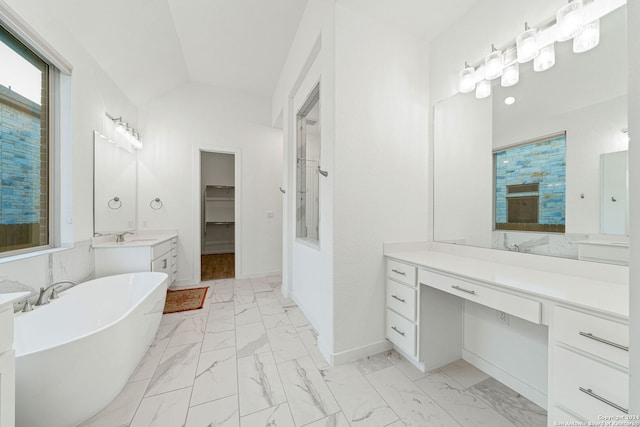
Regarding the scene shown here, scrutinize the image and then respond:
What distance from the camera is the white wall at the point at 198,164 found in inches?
136

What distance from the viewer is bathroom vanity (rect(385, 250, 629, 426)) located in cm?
84

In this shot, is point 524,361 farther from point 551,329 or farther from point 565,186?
point 565,186

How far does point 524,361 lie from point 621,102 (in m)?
1.49

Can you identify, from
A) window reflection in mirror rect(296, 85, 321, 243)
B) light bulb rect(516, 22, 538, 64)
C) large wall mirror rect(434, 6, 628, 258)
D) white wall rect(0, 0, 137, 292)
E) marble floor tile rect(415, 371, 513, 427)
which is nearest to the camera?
large wall mirror rect(434, 6, 628, 258)

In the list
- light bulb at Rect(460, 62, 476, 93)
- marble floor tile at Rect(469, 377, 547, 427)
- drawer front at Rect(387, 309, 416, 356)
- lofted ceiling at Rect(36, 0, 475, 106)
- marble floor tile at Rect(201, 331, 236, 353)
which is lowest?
marble floor tile at Rect(469, 377, 547, 427)

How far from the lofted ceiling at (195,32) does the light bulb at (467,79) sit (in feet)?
1.49

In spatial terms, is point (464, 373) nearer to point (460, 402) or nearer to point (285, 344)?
point (460, 402)

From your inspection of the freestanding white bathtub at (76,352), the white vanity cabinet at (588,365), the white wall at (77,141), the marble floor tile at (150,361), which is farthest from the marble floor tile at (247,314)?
the white vanity cabinet at (588,365)

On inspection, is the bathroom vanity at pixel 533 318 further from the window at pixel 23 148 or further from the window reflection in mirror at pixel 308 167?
the window at pixel 23 148

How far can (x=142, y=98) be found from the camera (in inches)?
128

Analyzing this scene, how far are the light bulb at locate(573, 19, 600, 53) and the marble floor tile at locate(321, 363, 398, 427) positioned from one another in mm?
2211

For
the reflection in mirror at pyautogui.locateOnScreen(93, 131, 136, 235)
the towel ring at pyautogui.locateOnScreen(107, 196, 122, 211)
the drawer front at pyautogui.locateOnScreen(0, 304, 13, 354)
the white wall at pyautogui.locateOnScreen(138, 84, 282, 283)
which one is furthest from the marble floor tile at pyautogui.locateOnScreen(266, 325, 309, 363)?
the towel ring at pyautogui.locateOnScreen(107, 196, 122, 211)

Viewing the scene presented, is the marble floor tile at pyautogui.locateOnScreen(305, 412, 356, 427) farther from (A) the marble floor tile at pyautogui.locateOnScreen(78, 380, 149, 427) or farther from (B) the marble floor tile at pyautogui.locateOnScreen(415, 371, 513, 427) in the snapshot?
(A) the marble floor tile at pyautogui.locateOnScreen(78, 380, 149, 427)

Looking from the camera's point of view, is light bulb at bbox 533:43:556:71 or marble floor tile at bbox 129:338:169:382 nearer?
light bulb at bbox 533:43:556:71
